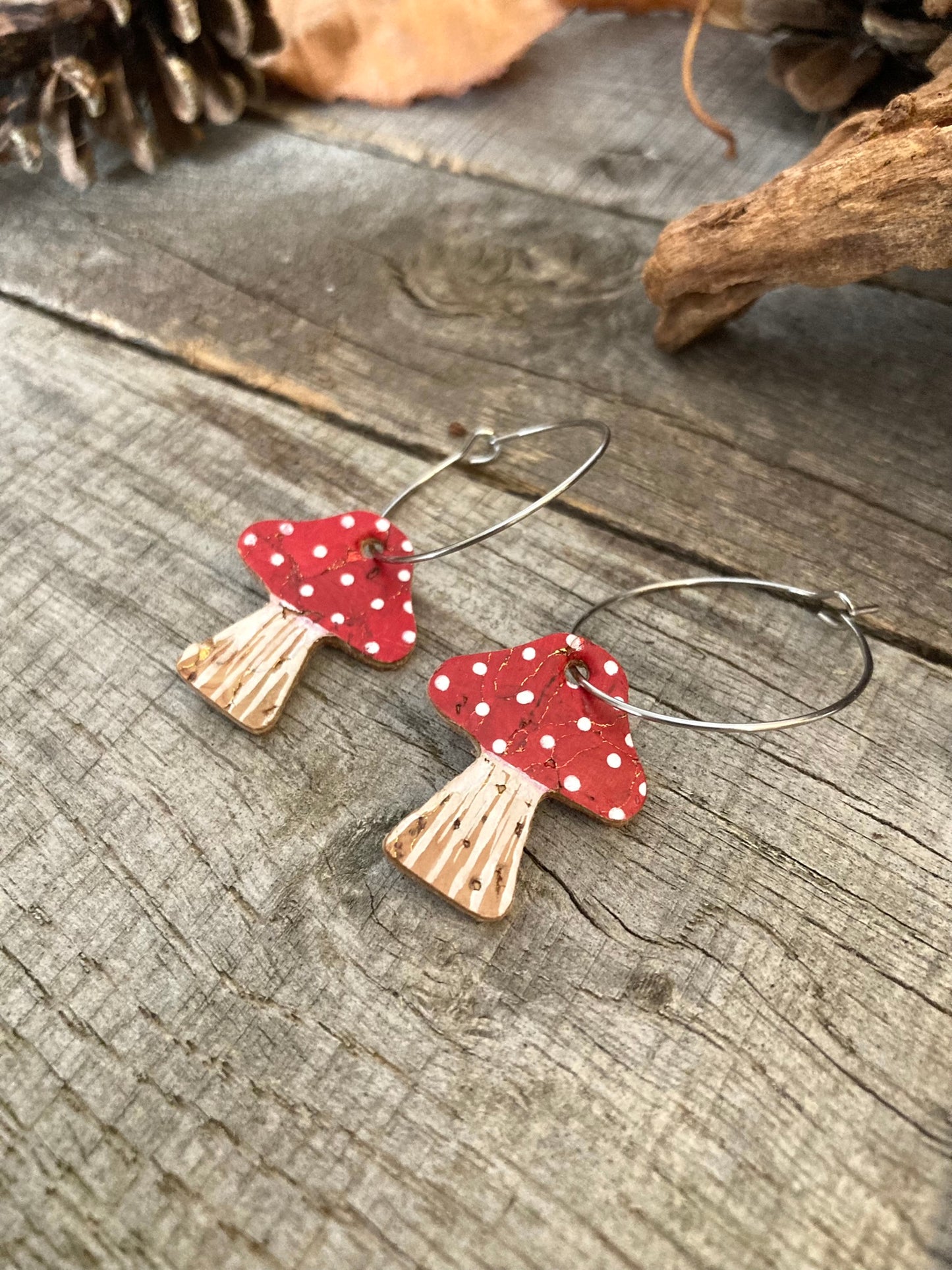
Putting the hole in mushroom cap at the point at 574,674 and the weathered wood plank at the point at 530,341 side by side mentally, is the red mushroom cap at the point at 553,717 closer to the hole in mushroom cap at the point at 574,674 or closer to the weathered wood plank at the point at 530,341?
the hole in mushroom cap at the point at 574,674

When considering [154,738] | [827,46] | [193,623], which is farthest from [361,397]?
[827,46]

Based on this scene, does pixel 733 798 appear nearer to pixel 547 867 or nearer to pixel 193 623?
pixel 547 867

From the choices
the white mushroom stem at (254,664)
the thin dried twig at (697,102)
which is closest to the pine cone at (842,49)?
the thin dried twig at (697,102)

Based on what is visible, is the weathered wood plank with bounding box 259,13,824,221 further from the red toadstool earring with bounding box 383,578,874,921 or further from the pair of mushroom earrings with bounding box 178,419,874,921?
the red toadstool earring with bounding box 383,578,874,921

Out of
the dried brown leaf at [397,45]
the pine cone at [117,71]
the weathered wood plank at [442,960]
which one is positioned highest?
the pine cone at [117,71]

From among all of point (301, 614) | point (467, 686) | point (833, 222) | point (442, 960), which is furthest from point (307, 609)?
point (833, 222)

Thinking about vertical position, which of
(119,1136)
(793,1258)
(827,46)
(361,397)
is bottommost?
(793,1258)

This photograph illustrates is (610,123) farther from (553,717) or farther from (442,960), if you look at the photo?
(442,960)
